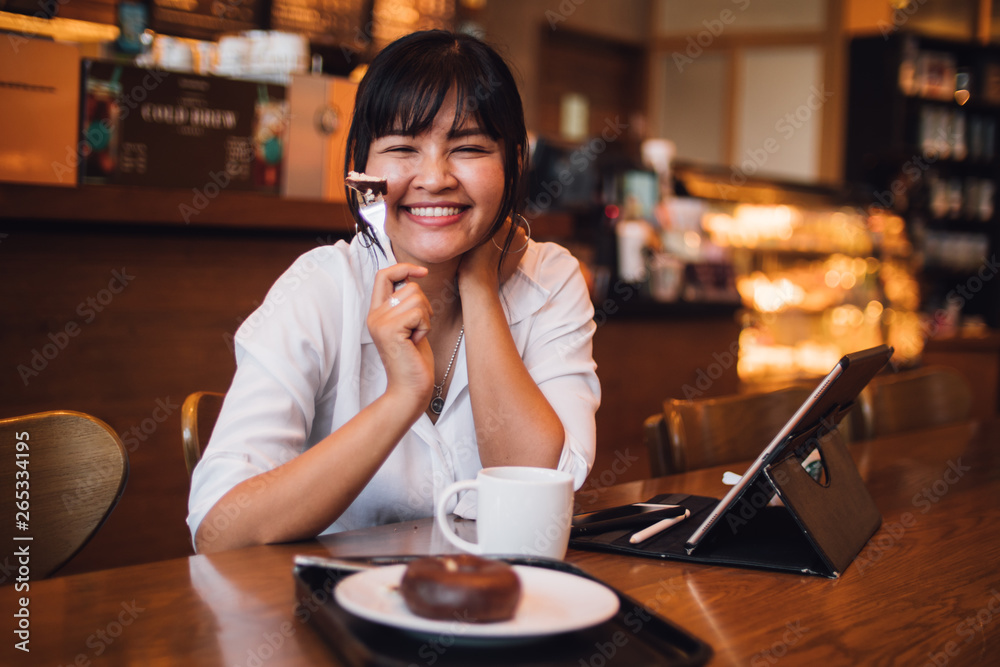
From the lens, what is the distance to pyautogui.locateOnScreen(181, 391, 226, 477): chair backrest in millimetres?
1249

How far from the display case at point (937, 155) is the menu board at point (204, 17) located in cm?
420

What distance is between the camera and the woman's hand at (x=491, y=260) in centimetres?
141

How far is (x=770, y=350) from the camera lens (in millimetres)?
4957

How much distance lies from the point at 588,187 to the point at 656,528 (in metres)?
2.74

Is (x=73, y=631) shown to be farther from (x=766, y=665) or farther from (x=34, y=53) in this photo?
(x=34, y=53)

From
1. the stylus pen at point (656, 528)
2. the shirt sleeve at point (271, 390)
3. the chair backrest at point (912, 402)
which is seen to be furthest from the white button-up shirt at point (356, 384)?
the chair backrest at point (912, 402)

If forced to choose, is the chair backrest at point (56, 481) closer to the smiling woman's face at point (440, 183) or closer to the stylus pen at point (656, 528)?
the smiling woman's face at point (440, 183)

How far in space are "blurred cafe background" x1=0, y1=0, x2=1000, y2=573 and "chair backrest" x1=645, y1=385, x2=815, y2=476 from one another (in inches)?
27.6

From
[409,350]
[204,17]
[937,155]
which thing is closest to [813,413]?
[409,350]

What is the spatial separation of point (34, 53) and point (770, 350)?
4002 millimetres

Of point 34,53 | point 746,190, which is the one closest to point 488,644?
point 34,53

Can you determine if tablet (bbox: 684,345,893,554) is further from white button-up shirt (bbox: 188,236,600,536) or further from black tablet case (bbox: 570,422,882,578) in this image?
white button-up shirt (bbox: 188,236,600,536)

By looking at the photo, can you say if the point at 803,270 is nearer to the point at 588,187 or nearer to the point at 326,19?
the point at 588,187

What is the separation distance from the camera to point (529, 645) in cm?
68
